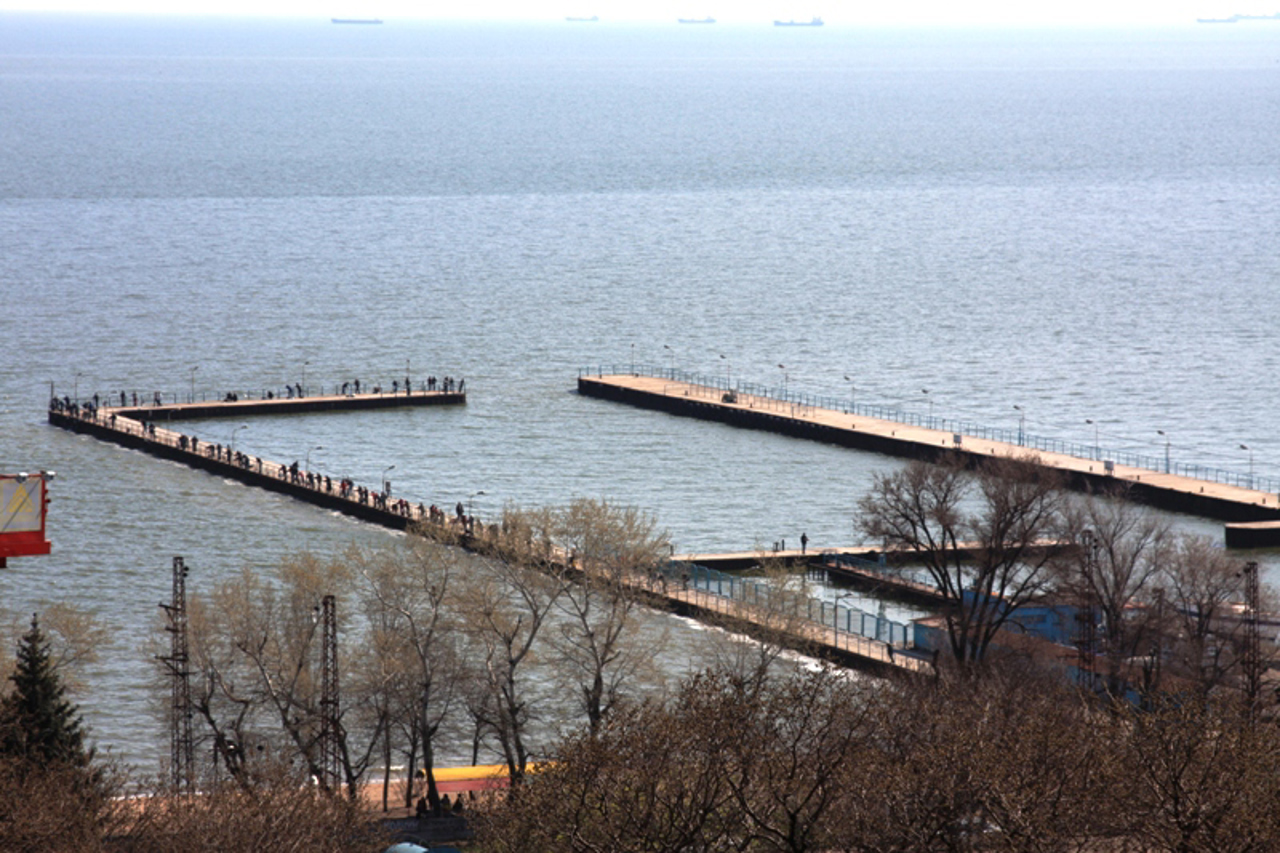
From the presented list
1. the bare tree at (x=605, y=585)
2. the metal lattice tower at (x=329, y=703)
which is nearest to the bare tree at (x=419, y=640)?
the metal lattice tower at (x=329, y=703)

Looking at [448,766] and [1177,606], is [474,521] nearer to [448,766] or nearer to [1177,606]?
[448,766]

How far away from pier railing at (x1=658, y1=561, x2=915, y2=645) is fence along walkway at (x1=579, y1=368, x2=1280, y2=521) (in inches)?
421

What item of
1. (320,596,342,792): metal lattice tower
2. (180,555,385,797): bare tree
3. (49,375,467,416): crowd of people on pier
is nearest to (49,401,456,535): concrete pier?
(49,375,467,416): crowd of people on pier

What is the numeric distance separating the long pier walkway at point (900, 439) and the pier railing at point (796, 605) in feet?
38.2

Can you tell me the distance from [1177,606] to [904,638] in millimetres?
8796

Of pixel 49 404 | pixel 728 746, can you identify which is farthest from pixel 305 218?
pixel 728 746

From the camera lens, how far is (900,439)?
84750mm

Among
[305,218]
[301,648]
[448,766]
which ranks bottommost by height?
[448,766]

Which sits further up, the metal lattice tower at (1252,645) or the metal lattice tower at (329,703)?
the metal lattice tower at (1252,645)

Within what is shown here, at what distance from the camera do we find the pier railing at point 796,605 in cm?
5172

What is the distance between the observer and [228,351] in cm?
11400

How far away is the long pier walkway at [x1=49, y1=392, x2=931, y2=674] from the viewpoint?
5266 centimetres

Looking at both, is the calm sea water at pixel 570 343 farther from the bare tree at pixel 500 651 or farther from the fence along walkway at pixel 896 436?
the bare tree at pixel 500 651

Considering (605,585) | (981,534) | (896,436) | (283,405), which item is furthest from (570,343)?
(605,585)
